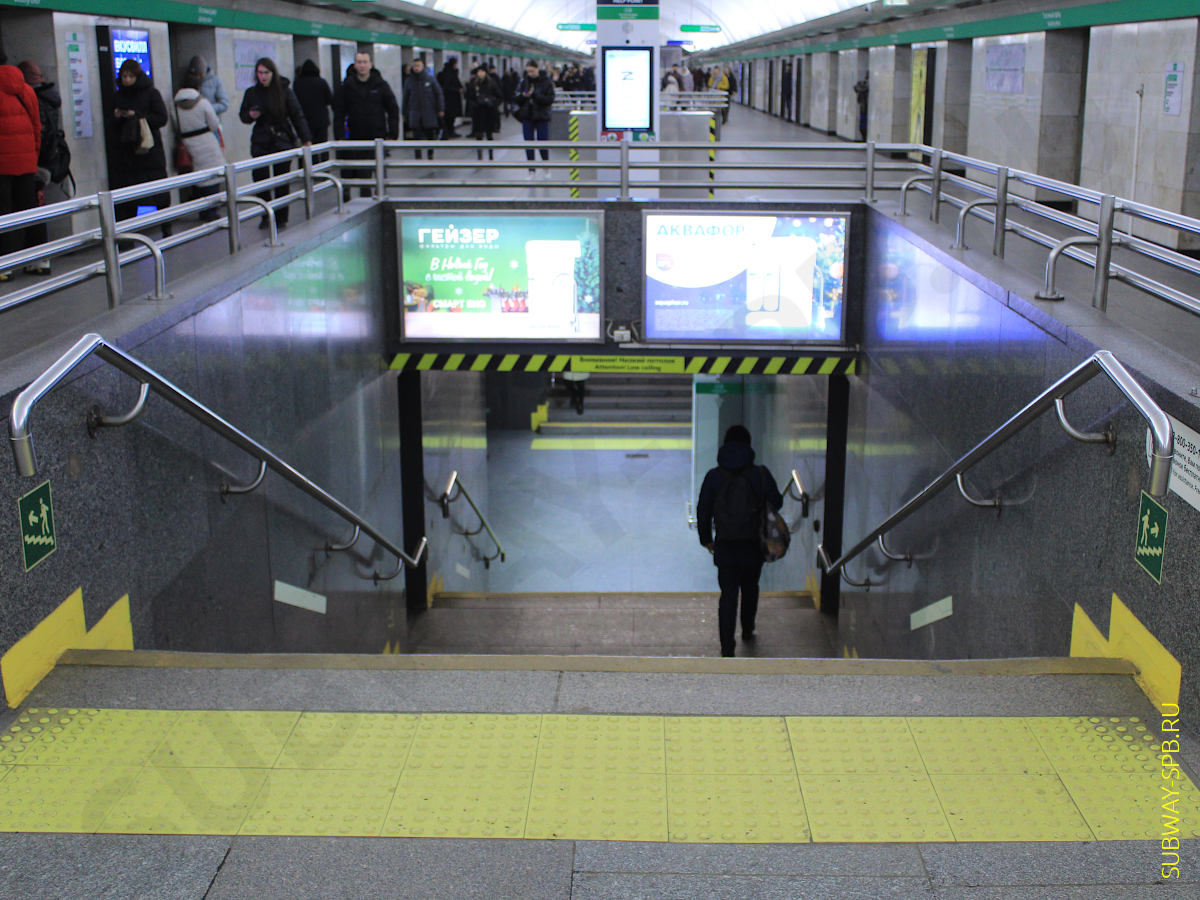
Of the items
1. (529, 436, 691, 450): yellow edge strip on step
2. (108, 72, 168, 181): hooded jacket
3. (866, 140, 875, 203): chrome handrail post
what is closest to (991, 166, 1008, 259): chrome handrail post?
(866, 140, 875, 203): chrome handrail post

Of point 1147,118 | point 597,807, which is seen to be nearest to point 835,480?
point 1147,118

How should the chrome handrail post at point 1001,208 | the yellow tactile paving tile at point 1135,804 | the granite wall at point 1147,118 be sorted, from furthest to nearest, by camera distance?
the granite wall at point 1147,118
the chrome handrail post at point 1001,208
the yellow tactile paving tile at point 1135,804

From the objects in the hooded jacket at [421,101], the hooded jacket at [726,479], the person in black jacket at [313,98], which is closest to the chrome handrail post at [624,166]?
the person in black jacket at [313,98]

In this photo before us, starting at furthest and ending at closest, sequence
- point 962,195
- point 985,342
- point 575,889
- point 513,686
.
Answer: point 962,195 < point 985,342 < point 513,686 < point 575,889

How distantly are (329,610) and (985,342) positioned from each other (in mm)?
4076

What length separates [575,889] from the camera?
2.46 metres

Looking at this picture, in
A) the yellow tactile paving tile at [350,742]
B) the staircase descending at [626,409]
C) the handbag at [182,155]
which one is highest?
the handbag at [182,155]

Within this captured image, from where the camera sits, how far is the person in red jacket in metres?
6.73

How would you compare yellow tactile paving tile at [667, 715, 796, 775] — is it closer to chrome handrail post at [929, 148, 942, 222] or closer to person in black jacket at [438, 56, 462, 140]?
chrome handrail post at [929, 148, 942, 222]

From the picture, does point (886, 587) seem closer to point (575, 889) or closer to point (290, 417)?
point (290, 417)

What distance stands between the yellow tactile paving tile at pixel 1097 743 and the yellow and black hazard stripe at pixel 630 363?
20.8 ft

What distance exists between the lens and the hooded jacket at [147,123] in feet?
27.4

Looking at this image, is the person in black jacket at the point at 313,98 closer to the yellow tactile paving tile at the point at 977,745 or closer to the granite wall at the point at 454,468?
the granite wall at the point at 454,468

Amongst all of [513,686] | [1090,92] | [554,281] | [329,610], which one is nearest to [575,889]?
[513,686]
